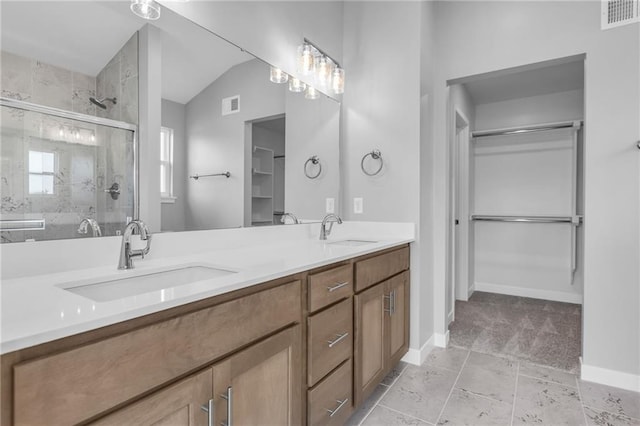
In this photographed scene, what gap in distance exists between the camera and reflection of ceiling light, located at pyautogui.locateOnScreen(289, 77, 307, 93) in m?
2.15

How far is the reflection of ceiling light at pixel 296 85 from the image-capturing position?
7.06 feet

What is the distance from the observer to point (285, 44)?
2.08 metres

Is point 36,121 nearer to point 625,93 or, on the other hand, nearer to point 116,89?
point 116,89

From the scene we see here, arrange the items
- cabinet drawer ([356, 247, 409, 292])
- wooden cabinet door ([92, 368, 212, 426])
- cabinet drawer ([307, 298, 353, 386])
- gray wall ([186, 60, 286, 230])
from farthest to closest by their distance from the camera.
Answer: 1. cabinet drawer ([356, 247, 409, 292])
2. gray wall ([186, 60, 286, 230])
3. cabinet drawer ([307, 298, 353, 386])
4. wooden cabinet door ([92, 368, 212, 426])

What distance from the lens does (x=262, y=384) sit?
106 centimetres

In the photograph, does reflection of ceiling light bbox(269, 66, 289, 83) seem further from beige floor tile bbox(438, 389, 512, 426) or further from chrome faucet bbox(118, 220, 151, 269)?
beige floor tile bbox(438, 389, 512, 426)

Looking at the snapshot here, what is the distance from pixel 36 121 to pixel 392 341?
1907 millimetres

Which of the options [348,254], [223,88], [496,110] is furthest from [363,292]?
[496,110]

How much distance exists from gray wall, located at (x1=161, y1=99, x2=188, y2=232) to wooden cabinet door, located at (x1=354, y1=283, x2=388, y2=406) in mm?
887

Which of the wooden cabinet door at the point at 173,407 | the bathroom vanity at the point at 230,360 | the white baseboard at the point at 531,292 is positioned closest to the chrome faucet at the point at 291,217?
the bathroom vanity at the point at 230,360

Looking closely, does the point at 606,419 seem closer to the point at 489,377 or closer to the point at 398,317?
the point at 489,377

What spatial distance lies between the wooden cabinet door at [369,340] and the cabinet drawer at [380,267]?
0.15 ft

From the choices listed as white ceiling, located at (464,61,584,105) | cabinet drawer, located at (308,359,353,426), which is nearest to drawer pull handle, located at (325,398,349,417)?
cabinet drawer, located at (308,359,353,426)

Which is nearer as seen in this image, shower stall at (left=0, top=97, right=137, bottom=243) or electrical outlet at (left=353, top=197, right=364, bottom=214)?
shower stall at (left=0, top=97, right=137, bottom=243)
